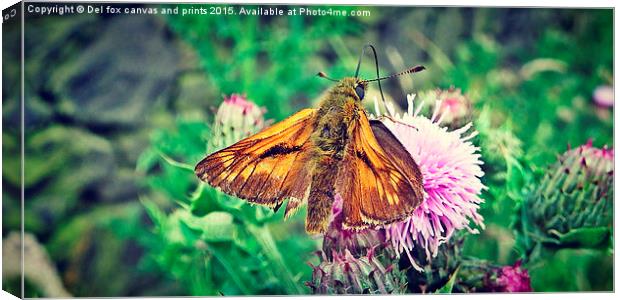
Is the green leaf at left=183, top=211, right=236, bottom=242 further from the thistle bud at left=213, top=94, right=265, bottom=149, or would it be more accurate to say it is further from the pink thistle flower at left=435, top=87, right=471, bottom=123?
the pink thistle flower at left=435, top=87, right=471, bottom=123

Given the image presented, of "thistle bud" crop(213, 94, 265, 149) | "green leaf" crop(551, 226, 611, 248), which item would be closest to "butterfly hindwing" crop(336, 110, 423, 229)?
"thistle bud" crop(213, 94, 265, 149)

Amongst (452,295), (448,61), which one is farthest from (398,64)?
(452,295)

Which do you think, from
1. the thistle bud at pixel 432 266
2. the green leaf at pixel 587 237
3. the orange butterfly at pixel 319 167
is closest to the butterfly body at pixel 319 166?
the orange butterfly at pixel 319 167

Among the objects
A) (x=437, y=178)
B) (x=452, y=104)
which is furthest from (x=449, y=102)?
(x=437, y=178)

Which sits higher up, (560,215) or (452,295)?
(560,215)

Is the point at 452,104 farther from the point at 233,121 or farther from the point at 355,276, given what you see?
the point at 233,121

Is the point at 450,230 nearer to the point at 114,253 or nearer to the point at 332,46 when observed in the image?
the point at 332,46
